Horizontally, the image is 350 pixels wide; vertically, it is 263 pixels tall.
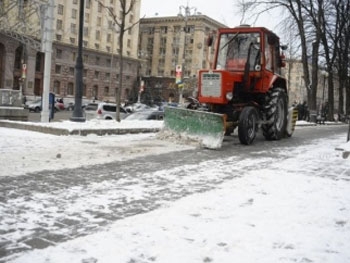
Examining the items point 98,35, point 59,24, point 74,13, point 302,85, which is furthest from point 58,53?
point 302,85

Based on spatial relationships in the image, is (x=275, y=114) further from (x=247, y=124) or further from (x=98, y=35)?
(x=98, y=35)

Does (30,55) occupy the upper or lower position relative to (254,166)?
upper

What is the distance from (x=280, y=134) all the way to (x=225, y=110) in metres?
3.02

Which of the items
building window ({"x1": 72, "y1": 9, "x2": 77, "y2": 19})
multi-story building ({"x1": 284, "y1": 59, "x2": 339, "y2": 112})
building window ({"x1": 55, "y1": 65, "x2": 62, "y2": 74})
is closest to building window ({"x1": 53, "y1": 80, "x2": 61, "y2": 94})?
building window ({"x1": 55, "y1": 65, "x2": 62, "y2": 74})

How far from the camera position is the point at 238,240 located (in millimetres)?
4574

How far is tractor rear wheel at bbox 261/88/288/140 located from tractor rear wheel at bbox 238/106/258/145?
105cm

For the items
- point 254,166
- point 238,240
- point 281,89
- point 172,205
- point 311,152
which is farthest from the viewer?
point 281,89

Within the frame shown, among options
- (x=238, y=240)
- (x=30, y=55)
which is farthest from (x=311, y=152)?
(x=30, y=55)

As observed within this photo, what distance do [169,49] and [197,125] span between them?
3755 inches

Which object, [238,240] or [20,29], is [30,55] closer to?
[20,29]

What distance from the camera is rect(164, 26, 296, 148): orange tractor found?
40.8ft

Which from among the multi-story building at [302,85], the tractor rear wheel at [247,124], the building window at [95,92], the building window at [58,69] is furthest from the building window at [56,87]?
the tractor rear wheel at [247,124]

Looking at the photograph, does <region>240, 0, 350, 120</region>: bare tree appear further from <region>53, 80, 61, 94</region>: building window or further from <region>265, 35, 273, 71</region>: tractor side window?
<region>53, 80, 61, 94</region>: building window

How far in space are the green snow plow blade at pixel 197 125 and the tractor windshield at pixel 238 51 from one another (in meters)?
2.49
